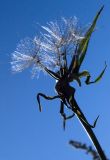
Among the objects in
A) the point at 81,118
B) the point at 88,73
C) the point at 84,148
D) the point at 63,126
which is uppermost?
the point at 88,73

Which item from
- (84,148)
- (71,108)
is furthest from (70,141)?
(71,108)

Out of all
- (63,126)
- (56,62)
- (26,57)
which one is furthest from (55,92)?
(26,57)

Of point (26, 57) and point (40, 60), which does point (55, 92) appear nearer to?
point (40, 60)

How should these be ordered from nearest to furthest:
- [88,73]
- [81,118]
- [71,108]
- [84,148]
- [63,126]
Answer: [84,148], [81,118], [71,108], [63,126], [88,73]

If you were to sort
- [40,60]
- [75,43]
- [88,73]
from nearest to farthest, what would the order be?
[88,73]
[75,43]
[40,60]

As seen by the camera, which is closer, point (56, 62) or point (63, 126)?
point (63, 126)

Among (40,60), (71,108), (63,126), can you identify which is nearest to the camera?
(71,108)

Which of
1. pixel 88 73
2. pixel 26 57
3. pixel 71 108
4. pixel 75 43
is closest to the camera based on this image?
pixel 71 108

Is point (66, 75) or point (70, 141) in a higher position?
point (66, 75)

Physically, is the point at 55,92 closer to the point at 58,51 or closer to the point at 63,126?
the point at 63,126
